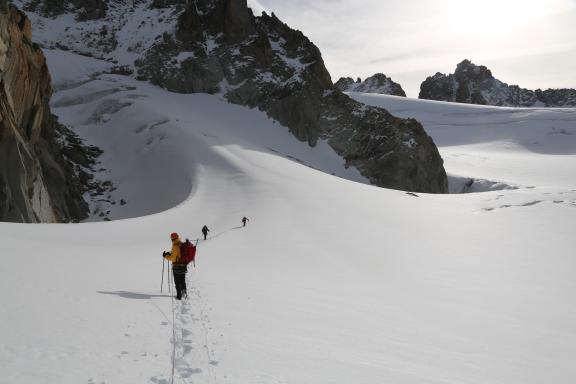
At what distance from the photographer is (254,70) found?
6625cm

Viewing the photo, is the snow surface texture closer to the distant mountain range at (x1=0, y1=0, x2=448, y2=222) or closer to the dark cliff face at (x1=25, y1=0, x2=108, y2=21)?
the distant mountain range at (x1=0, y1=0, x2=448, y2=222)

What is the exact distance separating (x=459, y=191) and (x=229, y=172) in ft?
147

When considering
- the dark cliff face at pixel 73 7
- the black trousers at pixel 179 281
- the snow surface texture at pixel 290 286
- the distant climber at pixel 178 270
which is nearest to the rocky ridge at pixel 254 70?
the dark cliff face at pixel 73 7

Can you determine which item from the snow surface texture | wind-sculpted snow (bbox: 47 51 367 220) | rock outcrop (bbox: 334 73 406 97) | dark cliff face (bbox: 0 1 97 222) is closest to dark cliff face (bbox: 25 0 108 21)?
wind-sculpted snow (bbox: 47 51 367 220)

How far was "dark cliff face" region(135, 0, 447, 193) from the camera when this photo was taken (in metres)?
61.1

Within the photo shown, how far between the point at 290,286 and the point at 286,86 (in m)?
56.9

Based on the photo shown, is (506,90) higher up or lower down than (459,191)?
higher up

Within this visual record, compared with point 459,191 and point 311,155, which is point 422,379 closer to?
point 311,155

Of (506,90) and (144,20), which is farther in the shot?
(506,90)

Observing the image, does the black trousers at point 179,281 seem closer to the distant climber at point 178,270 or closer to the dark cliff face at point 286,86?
the distant climber at point 178,270

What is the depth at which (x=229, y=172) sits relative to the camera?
34.9m

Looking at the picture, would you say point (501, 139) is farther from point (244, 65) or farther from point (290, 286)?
point (290, 286)

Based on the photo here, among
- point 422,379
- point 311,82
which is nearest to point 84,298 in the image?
point 422,379

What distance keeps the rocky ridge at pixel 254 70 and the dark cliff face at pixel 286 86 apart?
14cm
